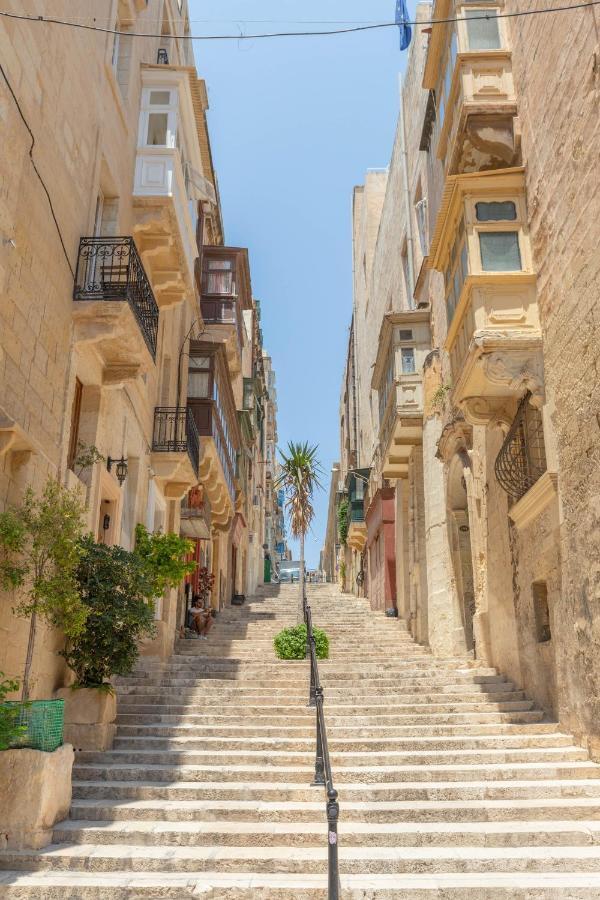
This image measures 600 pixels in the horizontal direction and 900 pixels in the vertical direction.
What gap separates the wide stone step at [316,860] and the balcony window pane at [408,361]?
1459 cm

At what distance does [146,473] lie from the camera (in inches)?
576

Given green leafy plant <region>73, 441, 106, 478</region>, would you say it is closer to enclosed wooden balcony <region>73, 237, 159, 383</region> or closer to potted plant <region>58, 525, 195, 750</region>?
enclosed wooden balcony <region>73, 237, 159, 383</region>

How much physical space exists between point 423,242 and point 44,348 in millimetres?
16412

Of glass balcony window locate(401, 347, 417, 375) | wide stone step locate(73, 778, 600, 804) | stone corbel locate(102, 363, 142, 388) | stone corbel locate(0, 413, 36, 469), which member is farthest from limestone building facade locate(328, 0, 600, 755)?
stone corbel locate(0, 413, 36, 469)

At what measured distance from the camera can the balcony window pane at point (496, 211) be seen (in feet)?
35.5

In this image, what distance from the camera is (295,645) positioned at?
14.2m

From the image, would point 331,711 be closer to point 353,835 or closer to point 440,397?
point 353,835

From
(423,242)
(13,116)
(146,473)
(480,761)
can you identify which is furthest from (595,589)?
(423,242)

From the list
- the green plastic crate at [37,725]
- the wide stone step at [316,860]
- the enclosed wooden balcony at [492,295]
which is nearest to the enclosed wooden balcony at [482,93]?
the enclosed wooden balcony at [492,295]

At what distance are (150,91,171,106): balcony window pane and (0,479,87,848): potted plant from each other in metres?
8.72

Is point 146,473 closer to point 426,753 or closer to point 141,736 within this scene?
point 141,736

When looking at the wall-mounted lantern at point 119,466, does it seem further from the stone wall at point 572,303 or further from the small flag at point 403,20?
the small flag at point 403,20

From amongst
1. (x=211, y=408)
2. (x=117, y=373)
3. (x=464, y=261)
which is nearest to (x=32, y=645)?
(x=117, y=373)

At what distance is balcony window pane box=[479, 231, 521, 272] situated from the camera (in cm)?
1055
